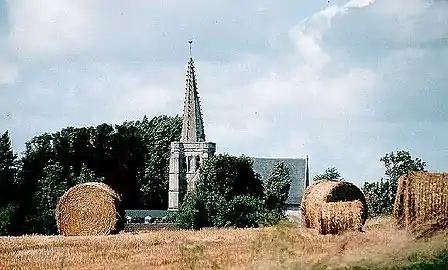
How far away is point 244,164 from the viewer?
64.0 meters

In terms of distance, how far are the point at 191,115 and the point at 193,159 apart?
4.62 meters

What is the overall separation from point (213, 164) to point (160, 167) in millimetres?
31247

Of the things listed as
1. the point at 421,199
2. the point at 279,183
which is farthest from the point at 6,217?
the point at 279,183

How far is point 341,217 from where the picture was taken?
53.8ft

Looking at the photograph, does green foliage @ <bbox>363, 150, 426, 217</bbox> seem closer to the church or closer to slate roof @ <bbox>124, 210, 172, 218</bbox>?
slate roof @ <bbox>124, 210, 172, 218</bbox>

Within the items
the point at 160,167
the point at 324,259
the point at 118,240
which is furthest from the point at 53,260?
the point at 160,167

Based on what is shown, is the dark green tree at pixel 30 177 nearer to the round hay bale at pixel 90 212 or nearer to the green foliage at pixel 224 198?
the green foliage at pixel 224 198

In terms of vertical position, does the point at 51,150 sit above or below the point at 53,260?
above

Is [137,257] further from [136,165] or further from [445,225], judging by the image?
[136,165]

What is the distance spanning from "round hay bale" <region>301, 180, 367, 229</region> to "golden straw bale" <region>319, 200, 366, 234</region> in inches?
38.4

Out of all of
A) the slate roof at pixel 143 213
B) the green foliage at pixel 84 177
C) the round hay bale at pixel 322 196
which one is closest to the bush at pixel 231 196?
the green foliage at pixel 84 177

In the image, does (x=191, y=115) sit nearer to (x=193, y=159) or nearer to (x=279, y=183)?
(x=193, y=159)

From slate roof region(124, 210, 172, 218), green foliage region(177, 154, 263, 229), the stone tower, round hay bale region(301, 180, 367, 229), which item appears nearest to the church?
the stone tower

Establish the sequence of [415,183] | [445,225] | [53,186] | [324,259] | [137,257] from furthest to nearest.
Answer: [53,186], [415,183], [445,225], [137,257], [324,259]
